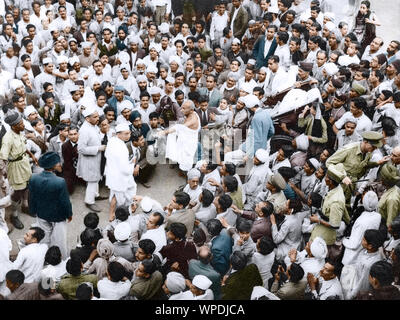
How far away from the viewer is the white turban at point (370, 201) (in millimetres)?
4863

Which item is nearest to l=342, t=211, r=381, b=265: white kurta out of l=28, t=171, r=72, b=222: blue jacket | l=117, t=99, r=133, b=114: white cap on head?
l=28, t=171, r=72, b=222: blue jacket

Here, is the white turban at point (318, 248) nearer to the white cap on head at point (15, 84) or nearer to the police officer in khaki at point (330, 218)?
the police officer in khaki at point (330, 218)

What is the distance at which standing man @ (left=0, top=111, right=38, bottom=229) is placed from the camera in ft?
18.7

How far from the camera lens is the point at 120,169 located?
5980 millimetres

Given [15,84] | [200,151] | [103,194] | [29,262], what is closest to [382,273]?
[29,262]

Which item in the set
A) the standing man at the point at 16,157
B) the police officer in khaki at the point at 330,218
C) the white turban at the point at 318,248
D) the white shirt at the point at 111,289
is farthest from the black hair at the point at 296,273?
the standing man at the point at 16,157

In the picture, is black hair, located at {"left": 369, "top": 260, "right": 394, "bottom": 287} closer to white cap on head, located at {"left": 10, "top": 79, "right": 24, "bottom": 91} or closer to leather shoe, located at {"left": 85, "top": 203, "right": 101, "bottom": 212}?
leather shoe, located at {"left": 85, "top": 203, "right": 101, "bottom": 212}

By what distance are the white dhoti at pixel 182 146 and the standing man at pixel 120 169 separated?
0.86 meters

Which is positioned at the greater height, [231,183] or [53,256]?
[231,183]

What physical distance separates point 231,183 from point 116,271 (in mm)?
1689

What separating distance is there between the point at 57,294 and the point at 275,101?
4270mm

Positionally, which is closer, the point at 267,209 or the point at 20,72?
the point at 267,209

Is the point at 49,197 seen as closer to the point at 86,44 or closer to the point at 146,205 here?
the point at 146,205

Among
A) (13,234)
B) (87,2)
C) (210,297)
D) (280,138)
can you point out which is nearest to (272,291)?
(210,297)
